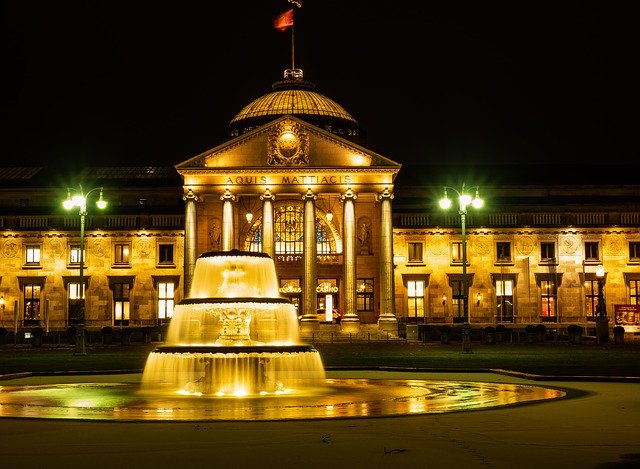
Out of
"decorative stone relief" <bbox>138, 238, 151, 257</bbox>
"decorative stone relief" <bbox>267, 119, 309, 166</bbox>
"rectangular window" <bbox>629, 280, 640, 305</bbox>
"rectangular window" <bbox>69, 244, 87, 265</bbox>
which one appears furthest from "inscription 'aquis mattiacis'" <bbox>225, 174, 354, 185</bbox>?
"rectangular window" <bbox>629, 280, 640, 305</bbox>

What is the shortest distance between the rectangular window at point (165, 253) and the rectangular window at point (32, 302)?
10.5 m

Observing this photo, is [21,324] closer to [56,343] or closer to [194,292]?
[56,343]

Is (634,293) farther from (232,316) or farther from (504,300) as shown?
(232,316)

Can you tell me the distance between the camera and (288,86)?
100 metres

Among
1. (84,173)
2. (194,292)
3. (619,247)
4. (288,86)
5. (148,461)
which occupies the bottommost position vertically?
(148,461)

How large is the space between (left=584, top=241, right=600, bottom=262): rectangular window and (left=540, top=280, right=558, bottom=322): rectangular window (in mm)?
3790

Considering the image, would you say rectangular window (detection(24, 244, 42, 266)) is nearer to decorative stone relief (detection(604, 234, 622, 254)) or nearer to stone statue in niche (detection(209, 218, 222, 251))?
stone statue in niche (detection(209, 218, 222, 251))

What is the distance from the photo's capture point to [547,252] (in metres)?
88.3

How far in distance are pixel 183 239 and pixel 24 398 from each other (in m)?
64.2

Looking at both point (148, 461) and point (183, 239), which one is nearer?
point (148, 461)

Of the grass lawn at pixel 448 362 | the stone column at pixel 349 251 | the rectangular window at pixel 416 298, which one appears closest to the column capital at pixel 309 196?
the stone column at pixel 349 251

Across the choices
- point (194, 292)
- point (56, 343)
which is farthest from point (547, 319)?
point (194, 292)

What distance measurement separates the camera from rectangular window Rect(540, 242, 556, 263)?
289 feet

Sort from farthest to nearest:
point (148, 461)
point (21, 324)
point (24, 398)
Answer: point (21, 324) < point (24, 398) < point (148, 461)
